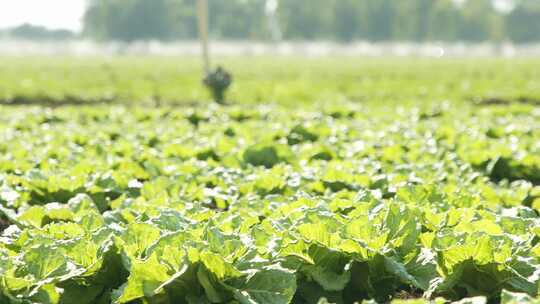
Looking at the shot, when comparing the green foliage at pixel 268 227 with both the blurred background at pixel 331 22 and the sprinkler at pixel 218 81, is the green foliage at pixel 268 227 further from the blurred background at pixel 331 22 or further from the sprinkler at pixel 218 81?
the blurred background at pixel 331 22

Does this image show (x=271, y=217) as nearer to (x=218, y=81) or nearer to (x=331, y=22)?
(x=218, y=81)

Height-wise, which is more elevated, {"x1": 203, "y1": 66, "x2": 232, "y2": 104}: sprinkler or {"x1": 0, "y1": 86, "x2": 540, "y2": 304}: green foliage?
{"x1": 0, "y1": 86, "x2": 540, "y2": 304}: green foliage

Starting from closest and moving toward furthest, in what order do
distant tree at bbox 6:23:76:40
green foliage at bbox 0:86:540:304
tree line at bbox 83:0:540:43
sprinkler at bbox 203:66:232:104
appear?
green foliage at bbox 0:86:540:304 → sprinkler at bbox 203:66:232:104 → tree line at bbox 83:0:540:43 → distant tree at bbox 6:23:76:40

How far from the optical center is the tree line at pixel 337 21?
10138cm

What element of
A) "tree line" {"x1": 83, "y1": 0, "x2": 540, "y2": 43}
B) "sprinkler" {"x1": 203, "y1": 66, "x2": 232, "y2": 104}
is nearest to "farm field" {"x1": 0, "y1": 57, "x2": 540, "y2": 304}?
"sprinkler" {"x1": 203, "y1": 66, "x2": 232, "y2": 104}

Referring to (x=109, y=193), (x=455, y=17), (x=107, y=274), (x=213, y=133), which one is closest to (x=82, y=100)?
(x=213, y=133)

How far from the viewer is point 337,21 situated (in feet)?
347

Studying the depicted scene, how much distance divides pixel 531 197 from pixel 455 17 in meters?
101

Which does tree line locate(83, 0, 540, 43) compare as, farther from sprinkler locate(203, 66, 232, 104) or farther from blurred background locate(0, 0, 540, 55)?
sprinkler locate(203, 66, 232, 104)

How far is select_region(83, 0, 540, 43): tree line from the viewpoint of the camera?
101375 mm

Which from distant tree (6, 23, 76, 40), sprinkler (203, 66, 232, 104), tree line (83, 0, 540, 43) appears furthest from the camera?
distant tree (6, 23, 76, 40)

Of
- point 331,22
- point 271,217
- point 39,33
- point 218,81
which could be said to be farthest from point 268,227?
point 39,33

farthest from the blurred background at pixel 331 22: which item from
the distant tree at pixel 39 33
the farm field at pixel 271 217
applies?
the farm field at pixel 271 217

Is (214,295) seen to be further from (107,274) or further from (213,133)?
(213,133)
